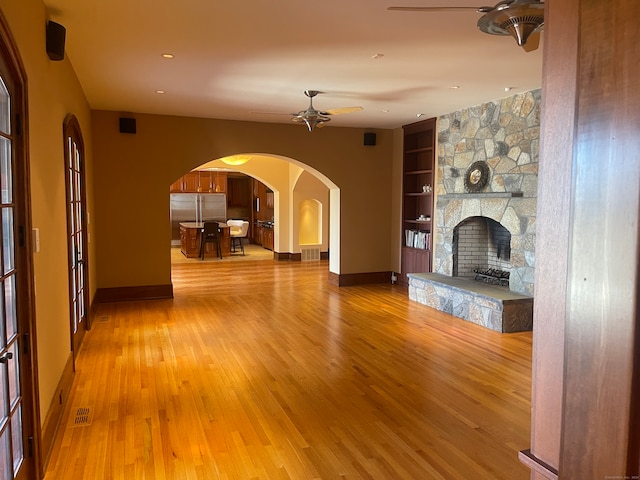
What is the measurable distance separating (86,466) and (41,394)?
0.48 meters

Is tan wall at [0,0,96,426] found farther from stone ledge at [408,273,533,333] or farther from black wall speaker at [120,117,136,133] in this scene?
stone ledge at [408,273,533,333]

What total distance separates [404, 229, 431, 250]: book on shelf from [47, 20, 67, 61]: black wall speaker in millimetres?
5799

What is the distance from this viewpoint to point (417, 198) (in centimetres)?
831

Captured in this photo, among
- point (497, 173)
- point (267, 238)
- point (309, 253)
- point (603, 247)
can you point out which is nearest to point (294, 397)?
point (603, 247)

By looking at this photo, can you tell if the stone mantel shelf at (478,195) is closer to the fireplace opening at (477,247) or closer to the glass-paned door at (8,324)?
the fireplace opening at (477,247)

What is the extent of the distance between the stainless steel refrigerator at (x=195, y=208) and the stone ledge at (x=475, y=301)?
10440 millimetres

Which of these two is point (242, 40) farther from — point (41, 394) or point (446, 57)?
point (41, 394)

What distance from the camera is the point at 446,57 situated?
169 inches

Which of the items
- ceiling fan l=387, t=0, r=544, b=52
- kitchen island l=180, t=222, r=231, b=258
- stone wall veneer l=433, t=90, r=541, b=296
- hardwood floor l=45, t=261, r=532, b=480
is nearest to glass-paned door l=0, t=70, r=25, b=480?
hardwood floor l=45, t=261, r=532, b=480

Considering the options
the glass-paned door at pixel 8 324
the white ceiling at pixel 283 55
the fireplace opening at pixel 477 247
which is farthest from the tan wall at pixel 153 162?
the glass-paned door at pixel 8 324

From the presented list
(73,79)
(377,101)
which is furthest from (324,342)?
(73,79)

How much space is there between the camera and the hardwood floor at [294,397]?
2729 millimetres

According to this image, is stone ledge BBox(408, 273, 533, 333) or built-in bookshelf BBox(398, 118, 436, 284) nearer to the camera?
stone ledge BBox(408, 273, 533, 333)

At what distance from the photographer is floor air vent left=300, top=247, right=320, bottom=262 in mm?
11909
